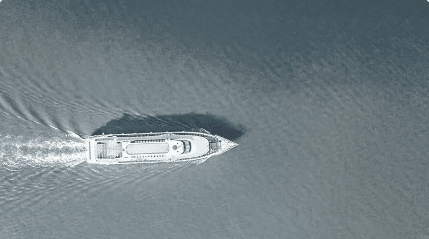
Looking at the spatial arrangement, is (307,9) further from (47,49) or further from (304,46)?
(47,49)

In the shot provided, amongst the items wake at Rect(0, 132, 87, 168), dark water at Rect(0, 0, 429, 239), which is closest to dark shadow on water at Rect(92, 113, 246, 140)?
dark water at Rect(0, 0, 429, 239)

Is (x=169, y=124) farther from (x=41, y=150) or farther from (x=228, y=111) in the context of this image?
(x=41, y=150)

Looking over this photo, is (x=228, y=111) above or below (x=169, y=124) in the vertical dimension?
above

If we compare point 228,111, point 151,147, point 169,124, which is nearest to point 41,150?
point 151,147

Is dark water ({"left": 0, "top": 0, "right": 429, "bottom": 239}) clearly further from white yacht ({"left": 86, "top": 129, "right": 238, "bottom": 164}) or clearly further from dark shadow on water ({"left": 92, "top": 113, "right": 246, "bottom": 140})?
white yacht ({"left": 86, "top": 129, "right": 238, "bottom": 164})

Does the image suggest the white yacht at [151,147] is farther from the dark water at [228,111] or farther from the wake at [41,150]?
the wake at [41,150]

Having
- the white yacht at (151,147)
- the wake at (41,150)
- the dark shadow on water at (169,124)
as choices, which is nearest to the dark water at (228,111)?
the wake at (41,150)
